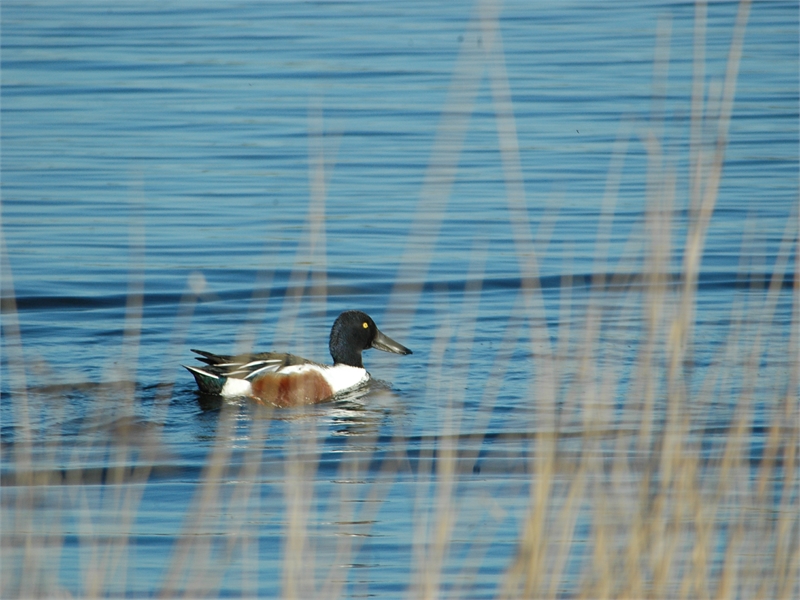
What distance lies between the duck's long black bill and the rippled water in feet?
0.63

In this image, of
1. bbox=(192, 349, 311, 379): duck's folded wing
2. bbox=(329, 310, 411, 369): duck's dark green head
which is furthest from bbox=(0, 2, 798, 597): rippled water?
bbox=(329, 310, 411, 369): duck's dark green head

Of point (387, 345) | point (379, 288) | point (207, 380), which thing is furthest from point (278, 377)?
point (379, 288)

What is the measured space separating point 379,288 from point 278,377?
92.6 inches

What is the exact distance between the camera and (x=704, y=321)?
349 inches

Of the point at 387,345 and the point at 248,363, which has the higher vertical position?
the point at 387,345

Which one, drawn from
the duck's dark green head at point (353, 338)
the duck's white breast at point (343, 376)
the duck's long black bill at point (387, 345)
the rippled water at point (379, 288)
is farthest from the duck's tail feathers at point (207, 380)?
the duck's long black bill at point (387, 345)

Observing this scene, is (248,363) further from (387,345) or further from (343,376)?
(387,345)

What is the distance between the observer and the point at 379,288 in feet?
33.1

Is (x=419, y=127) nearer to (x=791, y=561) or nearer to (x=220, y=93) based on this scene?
(x=220, y=93)

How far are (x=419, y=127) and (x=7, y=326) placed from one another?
8965 millimetres

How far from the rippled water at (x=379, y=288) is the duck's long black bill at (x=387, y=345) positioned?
0.63 ft

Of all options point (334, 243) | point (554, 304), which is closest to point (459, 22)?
point (334, 243)

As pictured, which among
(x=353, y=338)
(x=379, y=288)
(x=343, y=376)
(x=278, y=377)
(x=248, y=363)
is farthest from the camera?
(x=379, y=288)

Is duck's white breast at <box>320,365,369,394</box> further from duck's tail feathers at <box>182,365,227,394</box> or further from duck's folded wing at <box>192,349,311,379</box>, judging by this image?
duck's tail feathers at <box>182,365,227,394</box>
